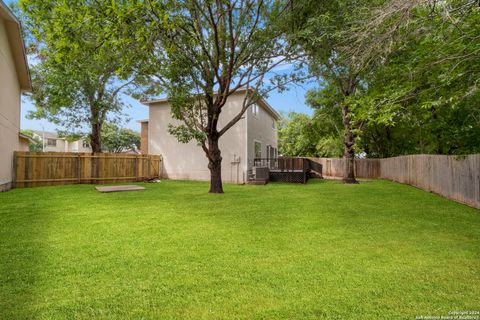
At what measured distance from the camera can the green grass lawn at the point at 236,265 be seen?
2.38 meters

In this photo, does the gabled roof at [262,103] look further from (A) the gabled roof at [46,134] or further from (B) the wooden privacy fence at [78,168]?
(A) the gabled roof at [46,134]

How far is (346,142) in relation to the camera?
1564 cm

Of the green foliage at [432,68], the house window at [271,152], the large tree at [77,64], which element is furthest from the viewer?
the house window at [271,152]

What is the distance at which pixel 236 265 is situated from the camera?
10.9 feet

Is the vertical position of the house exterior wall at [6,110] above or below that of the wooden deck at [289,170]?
above

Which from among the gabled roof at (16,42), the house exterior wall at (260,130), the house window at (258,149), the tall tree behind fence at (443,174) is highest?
the gabled roof at (16,42)

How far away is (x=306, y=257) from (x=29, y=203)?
7753 millimetres

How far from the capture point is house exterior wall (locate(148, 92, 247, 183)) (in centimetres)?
1537

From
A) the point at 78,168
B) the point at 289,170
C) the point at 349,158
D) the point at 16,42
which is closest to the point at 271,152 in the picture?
the point at 289,170

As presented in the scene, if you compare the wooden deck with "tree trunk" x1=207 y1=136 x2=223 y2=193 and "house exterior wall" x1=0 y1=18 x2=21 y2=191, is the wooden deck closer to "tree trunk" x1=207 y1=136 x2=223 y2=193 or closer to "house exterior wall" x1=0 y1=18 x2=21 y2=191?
"tree trunk" x1=207 y1=136 x2=223 y2=193

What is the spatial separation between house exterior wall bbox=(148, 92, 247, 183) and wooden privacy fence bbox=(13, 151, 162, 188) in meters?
0.97

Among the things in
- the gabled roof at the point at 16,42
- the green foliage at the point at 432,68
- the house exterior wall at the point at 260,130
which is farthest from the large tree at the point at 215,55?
the house exterior wall at the point at 260,130

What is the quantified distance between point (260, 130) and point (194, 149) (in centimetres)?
471

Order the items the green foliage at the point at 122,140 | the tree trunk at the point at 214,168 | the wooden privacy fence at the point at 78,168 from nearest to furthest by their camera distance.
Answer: the tree trunk at the point at 214,168
the wooden privacy fence at the point at 78,168
the green foliage at the point at 122,140
